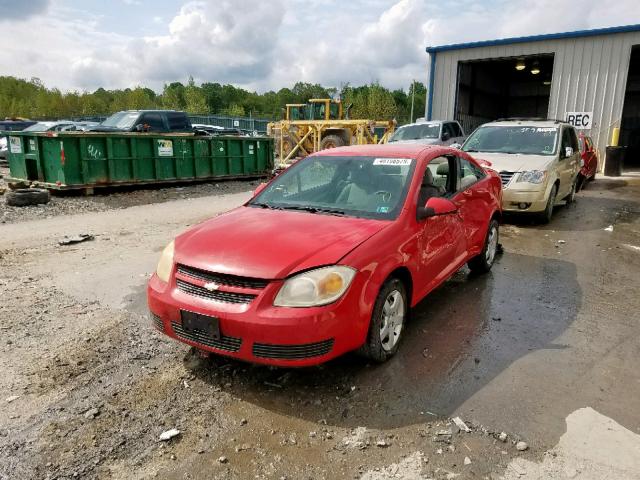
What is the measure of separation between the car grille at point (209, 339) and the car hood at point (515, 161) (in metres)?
6.86

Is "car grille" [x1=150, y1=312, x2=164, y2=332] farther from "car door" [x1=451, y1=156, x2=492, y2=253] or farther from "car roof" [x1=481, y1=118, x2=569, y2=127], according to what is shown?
"car roof" [x1=481, y1=118, x2=569, y2=127]

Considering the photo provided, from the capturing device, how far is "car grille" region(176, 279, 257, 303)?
119 inches

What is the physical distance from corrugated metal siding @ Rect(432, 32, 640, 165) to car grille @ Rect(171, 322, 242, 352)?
17899mm

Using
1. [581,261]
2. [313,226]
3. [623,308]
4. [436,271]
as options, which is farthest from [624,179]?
[313,226]

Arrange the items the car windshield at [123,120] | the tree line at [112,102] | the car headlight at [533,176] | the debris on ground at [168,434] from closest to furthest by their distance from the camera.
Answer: the debris on ground at [168,434] → the car headlight at [533,176] → the car windshield at [123,120] → the tree line at [112,102]

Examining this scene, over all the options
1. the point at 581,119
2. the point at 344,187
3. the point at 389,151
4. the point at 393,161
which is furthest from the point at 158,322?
the point at 581,119

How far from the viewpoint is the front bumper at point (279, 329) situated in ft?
9.57

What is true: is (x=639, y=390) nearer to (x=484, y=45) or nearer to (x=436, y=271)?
(x=436, y=271)

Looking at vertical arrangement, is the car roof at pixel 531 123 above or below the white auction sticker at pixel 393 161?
above

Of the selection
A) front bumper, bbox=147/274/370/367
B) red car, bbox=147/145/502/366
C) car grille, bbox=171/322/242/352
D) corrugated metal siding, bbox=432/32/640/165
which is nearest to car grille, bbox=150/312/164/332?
red car, bbox=147/145/502/366

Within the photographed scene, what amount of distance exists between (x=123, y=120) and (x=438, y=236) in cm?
1348

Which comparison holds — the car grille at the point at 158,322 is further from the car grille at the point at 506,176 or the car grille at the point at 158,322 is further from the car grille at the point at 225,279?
the car grille at the point at 506,176

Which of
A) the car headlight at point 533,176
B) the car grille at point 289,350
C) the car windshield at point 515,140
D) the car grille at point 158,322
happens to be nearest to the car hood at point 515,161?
the car headlight at point 533,176

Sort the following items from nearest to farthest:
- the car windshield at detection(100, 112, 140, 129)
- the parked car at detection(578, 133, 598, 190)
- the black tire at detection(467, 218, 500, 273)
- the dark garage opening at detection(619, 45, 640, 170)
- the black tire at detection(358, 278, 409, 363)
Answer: the black tire at detection(358, 278, 409, 363) < the black tire at detection(467, 218, 500, 273) < the parked car at detection(578, 133, 598, 190) < the car windshield at detection(100, 112, 140, 129) < the dark garage opening at detection(619, 45, 640, 170)
